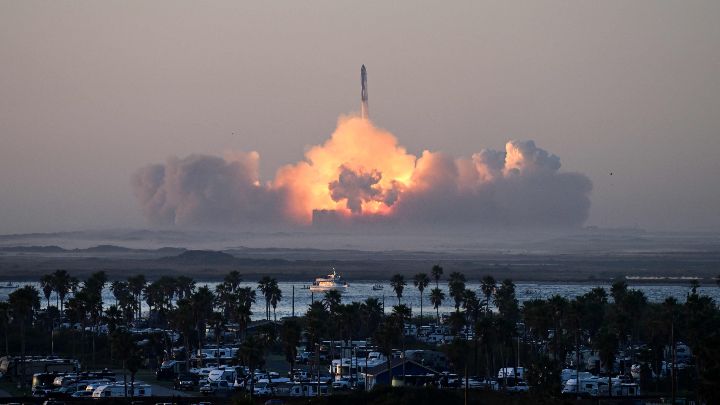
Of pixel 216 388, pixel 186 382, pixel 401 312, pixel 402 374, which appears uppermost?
pixel 401 312

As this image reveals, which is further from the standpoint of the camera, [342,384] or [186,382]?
[186,382]

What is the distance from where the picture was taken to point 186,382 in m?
81.2

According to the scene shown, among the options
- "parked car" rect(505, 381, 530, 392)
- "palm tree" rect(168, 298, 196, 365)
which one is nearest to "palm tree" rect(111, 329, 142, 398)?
"palm tree" rect(168, 298, 196, 365)

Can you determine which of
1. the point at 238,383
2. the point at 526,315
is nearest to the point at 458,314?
the point at 526,315

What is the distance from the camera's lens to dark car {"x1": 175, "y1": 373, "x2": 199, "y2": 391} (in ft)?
264

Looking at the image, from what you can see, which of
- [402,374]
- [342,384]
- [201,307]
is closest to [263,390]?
[342,384]

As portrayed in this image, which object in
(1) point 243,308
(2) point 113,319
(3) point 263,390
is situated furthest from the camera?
(2) point 113,319

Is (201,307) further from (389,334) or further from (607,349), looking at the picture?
(607,349)

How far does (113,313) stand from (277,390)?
89.1ft

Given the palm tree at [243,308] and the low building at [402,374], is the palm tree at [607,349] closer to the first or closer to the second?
the low building at [402,374]

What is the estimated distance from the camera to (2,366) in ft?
289

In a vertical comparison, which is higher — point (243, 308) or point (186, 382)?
point (243, 308)

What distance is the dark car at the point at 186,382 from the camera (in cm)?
8038

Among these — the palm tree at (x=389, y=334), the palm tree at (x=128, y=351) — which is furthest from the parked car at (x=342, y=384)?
the palm tree at (x=128, y=351)
